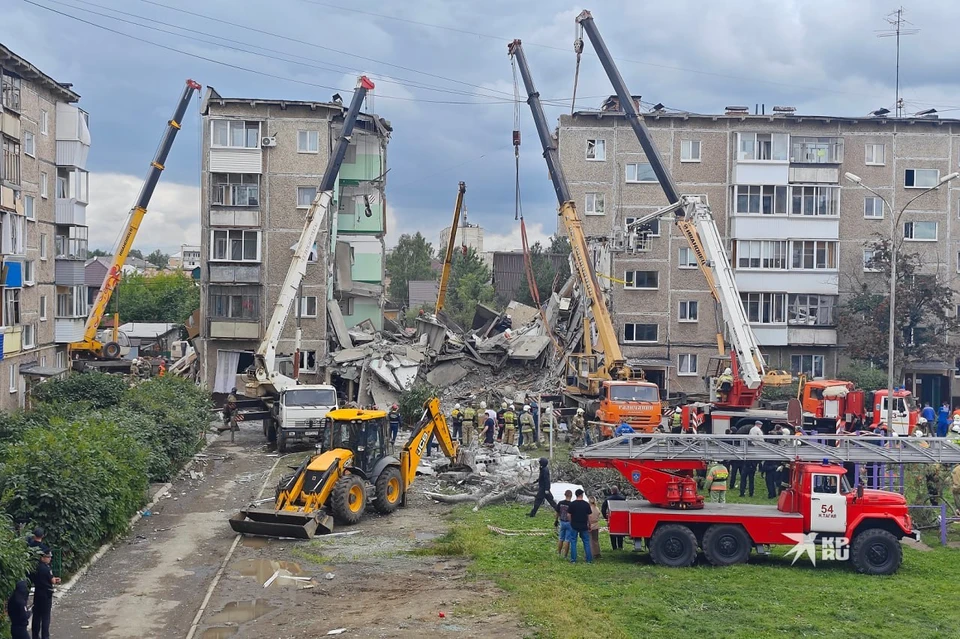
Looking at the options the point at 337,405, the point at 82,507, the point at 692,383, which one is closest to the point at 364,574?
the point at 82,507

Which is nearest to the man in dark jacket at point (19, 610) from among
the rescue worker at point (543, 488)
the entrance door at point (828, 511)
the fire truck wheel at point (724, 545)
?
the fire truck wheel at point (724, 545)

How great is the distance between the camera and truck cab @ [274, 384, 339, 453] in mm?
31672

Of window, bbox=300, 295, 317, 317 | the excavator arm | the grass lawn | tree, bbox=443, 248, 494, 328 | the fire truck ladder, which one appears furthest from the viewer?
tree, bbox=443, 248, 494, 328

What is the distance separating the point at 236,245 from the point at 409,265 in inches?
2495

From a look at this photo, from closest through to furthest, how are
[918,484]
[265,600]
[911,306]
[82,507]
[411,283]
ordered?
[265,600] → [82,507] → [918,484] → [911,306] → [411,283]

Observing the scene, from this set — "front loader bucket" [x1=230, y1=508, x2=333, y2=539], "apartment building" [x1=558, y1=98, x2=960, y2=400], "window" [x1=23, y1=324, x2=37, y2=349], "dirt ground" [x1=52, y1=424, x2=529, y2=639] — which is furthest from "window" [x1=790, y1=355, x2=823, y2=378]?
"window" [x1=23, y1=324, x2=37, y2=349]

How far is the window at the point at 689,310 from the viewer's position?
47.1 m

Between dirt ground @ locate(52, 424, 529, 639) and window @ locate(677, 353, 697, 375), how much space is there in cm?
2665

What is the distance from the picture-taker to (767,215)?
46.4 m

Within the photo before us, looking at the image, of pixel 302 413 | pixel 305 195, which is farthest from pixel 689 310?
pixel 302 413

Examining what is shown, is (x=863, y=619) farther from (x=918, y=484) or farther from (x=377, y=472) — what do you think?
(x=377, y=472)

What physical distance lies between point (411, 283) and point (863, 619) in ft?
269

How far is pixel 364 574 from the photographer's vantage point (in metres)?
16.8

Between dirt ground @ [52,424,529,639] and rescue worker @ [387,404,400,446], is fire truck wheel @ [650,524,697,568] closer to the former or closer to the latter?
dirt ground @ [52,424,529,639]
